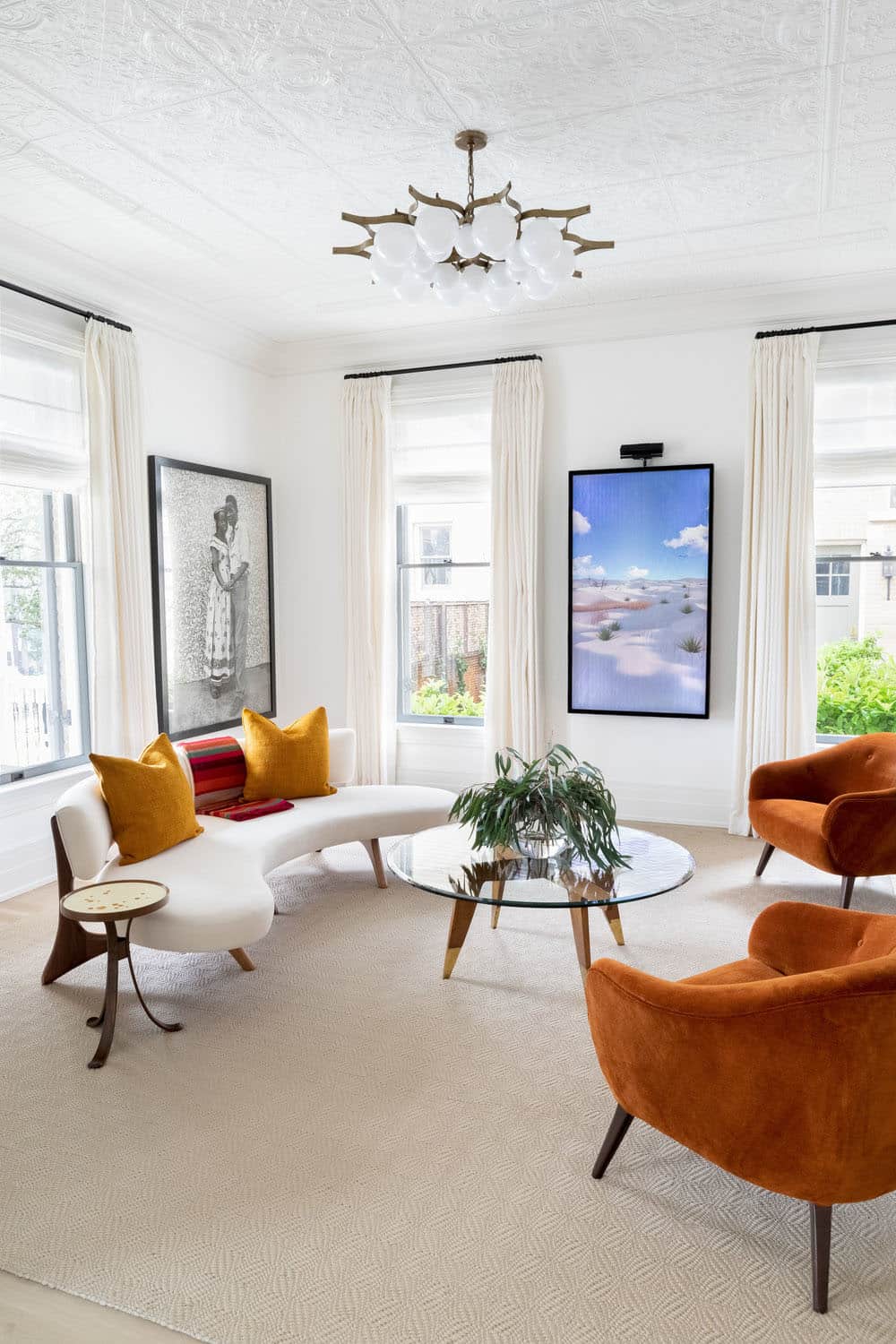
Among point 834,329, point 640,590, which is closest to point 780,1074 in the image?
point 640,590

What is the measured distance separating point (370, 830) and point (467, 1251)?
7.96ft

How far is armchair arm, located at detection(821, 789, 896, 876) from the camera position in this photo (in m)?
3.83

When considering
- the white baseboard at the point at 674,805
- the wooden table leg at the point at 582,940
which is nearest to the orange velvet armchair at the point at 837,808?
the white baseboard at the point at 674,805

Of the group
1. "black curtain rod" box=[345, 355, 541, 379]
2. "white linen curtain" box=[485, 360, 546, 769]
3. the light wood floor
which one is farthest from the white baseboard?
the light wood floor

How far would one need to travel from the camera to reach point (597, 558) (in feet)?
18.6

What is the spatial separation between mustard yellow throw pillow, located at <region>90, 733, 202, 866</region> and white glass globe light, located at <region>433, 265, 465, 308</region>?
7.06 feet

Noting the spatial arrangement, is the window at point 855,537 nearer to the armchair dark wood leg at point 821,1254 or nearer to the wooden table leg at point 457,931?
the wooden table leg at point 457,931

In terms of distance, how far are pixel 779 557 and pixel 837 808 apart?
6.12ft

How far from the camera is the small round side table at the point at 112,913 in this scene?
2877 millimetres

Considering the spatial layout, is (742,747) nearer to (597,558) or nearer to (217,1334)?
(597,558)

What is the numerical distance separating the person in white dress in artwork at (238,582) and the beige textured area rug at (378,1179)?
2745mm

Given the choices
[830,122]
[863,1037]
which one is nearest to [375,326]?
[830,122]

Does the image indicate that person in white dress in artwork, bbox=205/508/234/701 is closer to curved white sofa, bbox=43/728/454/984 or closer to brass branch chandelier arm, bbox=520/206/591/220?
curved white sofa, bbox=43/728/454/984

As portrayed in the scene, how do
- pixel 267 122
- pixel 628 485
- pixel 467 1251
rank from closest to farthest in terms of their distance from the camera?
pixel 467 1251
pixel 267 122
pixel 628 485
